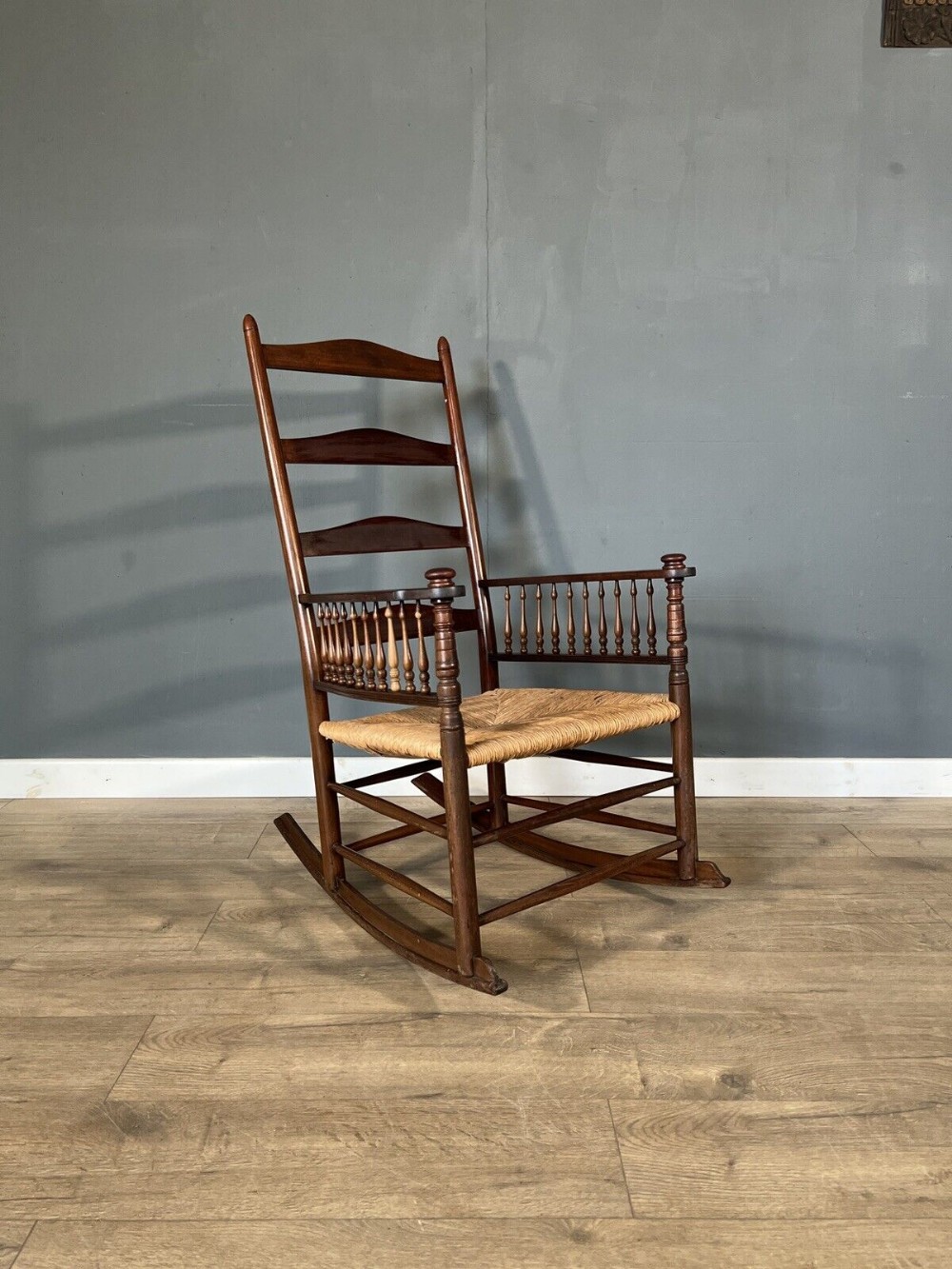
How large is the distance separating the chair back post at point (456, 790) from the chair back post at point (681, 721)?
0.50 meters

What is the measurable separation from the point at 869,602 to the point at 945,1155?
63.0 inches

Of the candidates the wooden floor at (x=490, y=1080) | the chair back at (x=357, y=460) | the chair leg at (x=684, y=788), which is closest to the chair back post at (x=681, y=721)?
the chair leg at (x=684, y=788)

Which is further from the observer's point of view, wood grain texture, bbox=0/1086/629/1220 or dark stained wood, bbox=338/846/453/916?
dark stained wood, bbox=338/846/453/916

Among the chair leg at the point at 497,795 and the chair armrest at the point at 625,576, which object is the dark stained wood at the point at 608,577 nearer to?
the chair armrest at the point at 625,576

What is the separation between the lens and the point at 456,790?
136 cm

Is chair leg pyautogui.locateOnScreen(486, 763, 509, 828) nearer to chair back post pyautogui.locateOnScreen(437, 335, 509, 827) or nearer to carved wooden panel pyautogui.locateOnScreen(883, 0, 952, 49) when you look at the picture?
chair back post pyautogui.locateOnScreen(437, 335, 509, 827)

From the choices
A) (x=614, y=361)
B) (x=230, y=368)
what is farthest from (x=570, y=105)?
(x=230, y=368)

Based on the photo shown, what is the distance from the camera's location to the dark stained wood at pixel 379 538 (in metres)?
1.80

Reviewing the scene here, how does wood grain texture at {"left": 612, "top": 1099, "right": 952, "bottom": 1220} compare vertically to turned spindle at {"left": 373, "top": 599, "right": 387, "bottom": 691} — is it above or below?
below

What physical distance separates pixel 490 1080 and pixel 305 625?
2.90 feet

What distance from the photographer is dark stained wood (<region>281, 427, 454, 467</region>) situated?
180 centimetres

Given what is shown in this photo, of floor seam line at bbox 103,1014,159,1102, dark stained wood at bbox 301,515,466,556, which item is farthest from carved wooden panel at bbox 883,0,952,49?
floor seam line at bbox 103,1014,159,1102

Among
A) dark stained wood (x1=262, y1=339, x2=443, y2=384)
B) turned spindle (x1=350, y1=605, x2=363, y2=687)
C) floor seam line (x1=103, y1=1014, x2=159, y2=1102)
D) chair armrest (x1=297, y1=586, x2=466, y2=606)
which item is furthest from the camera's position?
dark stained wood (x1=262, y1=339, x2=443, y2=384)

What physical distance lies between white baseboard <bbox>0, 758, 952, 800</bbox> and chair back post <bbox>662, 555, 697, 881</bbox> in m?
0.67
